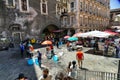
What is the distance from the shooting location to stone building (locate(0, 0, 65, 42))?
66.1ft

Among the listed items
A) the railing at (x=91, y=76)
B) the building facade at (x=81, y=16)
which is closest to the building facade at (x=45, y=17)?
the building facade at (x=81, y=16)

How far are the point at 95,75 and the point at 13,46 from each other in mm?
15285

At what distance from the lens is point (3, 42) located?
19.3 meters

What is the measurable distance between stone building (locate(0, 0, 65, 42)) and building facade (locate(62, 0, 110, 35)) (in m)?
1.98

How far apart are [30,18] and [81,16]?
1048cm

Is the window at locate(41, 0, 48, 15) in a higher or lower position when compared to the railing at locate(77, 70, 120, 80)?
higher

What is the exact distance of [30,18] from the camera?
887 inches

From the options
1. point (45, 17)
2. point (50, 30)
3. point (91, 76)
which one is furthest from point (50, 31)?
point (91, 76)

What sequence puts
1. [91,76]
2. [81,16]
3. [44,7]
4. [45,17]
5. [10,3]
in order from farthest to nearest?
[81,16] → [45,17] → [44,7] → [10,3] → [91,76]

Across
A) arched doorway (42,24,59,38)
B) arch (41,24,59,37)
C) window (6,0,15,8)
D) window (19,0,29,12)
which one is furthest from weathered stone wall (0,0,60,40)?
arched doorway (42,24,59,38)

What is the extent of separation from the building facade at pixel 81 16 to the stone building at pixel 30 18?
1984mm

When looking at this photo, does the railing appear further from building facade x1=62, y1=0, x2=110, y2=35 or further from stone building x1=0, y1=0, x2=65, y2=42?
building facade x1=62, y1=0, x2=110, y2=35

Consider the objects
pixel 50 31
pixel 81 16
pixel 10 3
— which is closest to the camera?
pixel 10 3

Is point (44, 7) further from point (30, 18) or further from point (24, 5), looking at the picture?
point (24, 5)
